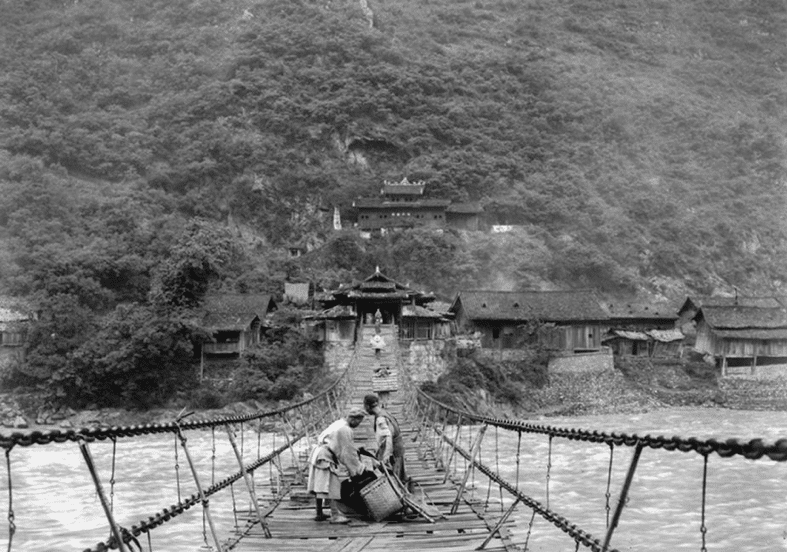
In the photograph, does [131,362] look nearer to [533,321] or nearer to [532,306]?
[533,321]

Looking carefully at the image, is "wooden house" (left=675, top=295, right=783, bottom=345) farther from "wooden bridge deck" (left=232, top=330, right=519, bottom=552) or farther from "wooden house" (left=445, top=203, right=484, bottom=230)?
"wooden bridge deck" (left=232, top=330, right=519, bottom=552)

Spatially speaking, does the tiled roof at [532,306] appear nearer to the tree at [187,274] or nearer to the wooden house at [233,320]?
the wooden house at [233,320]

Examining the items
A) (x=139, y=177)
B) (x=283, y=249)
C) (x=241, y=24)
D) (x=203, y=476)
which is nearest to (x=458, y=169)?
(x=283, y=249)

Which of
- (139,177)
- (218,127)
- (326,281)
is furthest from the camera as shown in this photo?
(218,127)

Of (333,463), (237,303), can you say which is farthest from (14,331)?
(333,463)

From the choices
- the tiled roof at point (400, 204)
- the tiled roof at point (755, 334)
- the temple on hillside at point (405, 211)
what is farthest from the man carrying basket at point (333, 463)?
the tiled roof at point (400, 204)

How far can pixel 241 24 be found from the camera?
6775 cm

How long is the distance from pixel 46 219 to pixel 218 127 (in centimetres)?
1486

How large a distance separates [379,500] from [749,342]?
29767mm

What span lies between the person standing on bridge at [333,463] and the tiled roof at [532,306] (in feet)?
76.5

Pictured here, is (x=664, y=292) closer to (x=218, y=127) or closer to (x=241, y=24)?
(x=218, y=127)

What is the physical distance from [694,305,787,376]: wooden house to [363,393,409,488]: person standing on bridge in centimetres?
2783

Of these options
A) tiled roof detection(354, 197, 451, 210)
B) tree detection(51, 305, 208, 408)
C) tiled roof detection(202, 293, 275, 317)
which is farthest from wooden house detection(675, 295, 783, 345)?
tree detection(51, 305, 208, 408)

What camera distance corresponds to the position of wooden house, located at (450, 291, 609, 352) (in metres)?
29.8
